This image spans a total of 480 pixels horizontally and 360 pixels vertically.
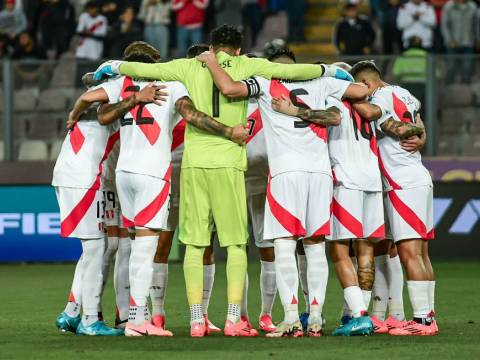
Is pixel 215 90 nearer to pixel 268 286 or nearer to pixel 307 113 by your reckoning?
pixel 307 113

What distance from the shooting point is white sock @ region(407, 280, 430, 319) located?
10414mm

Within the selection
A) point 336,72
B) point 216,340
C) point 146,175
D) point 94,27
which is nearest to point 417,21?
point 94,27

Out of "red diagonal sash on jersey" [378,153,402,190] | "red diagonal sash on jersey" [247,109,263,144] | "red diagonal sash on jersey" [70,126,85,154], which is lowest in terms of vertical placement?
"red diagonal sash on jersey" [378,153,402,190]

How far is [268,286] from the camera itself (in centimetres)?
1104

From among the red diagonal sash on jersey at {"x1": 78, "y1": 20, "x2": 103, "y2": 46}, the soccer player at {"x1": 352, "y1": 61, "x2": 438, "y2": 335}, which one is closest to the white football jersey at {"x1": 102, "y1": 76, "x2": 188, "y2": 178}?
the soccer player at {"x1": 352, "y1": 61, "x2": 438, "y2": 335}

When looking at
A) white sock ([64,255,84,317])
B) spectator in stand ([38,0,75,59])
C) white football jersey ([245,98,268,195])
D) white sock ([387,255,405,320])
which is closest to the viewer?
white sock ([64,255,84,317])

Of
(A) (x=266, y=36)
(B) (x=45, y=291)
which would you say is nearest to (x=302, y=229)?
(B) (x=45, y=291)

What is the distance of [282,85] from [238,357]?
2395 millimetres

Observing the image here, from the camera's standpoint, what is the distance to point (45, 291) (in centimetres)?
1459

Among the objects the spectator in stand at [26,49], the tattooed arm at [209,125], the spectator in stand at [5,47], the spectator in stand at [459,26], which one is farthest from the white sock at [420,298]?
the spectator in stand at [5,47]

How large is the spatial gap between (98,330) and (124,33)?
11.4 m

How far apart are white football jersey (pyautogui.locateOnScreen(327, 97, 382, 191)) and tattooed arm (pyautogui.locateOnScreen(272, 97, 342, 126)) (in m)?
0.24

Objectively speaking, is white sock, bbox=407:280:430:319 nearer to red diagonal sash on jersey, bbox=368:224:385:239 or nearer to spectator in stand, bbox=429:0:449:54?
red diagonal sash on jersey, bbox=368:224:385:239

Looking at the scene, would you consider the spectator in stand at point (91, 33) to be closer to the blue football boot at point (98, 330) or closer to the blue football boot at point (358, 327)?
the blue football boot at point (98, 330)
